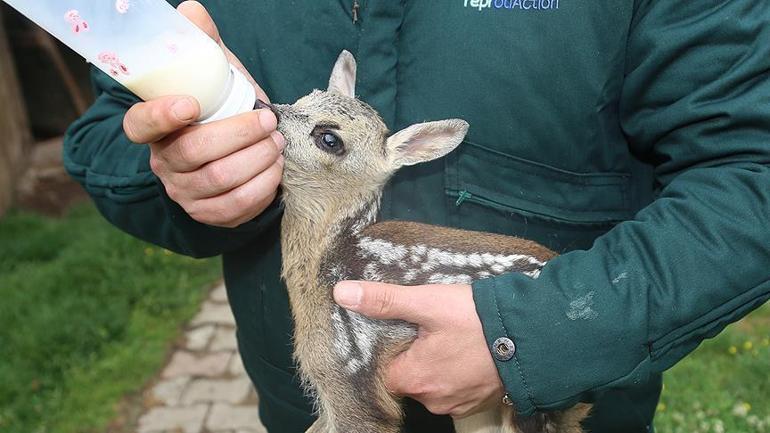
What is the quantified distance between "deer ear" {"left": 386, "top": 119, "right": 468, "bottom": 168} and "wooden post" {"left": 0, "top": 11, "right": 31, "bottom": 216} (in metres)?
5.77

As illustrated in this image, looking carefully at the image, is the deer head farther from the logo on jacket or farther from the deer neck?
the logo on jacket

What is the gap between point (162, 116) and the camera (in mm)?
1527

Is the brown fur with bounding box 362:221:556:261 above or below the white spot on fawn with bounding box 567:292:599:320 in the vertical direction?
below

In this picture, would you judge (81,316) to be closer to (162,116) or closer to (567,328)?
(162,116)

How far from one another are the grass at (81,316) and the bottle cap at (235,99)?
11.1 feet

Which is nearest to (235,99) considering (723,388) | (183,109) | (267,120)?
(267,120)

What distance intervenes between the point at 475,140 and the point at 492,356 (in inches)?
21.4

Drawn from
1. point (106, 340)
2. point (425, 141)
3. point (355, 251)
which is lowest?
point (106, 340)

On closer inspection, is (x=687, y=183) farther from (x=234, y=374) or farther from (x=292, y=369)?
(x=234, y=374)

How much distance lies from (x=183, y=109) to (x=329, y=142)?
574 millimetres

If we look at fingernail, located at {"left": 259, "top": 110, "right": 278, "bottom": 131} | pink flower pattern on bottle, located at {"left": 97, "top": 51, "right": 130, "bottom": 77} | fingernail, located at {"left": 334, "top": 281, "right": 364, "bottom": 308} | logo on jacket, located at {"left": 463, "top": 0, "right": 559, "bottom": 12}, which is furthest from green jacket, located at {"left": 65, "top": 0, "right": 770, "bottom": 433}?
pink flower pattern on bottle, located at {"left": 97, "top": 51, "right": 130, "bottom": 77}

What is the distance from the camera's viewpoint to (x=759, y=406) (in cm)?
434

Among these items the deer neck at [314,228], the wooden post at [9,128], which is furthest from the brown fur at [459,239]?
the wooden post at [9,128]

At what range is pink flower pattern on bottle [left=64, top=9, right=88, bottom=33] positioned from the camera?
148cm
